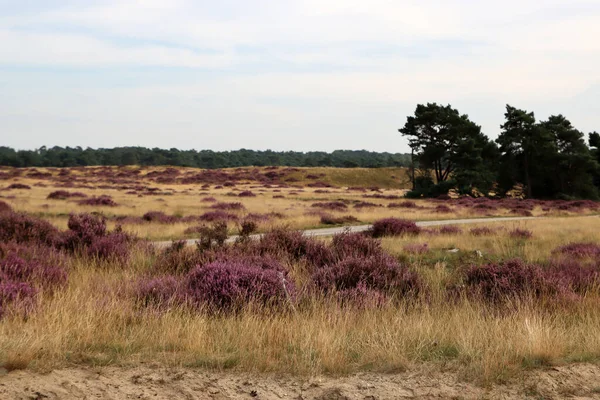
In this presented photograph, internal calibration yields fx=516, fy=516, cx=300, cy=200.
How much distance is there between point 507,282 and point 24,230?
10.5 meters

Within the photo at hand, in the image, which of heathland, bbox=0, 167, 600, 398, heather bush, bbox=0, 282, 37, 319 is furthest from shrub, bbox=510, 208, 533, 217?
heather bush, bbox=0, 282, 37, 319

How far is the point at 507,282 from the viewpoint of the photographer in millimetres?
8359

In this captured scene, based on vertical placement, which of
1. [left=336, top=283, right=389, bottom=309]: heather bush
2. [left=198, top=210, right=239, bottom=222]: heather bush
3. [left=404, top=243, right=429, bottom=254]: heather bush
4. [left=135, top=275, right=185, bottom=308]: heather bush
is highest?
[left=135, top=275, right=185, bottom=308]: heather bush

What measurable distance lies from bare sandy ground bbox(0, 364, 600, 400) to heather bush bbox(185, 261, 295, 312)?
2.06 meters

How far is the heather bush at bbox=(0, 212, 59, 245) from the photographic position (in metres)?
11.7

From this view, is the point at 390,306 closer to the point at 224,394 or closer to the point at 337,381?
the point at 337,381

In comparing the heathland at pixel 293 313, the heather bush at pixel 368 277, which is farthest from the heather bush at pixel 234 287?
the heather bush at pixel 368 277

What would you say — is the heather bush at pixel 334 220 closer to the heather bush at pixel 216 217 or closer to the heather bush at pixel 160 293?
the heather bush at pixel 216 217

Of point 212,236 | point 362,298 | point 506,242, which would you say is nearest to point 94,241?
point 212,236

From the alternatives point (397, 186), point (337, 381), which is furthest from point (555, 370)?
point (397, 186)

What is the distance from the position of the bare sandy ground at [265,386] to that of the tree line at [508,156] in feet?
165

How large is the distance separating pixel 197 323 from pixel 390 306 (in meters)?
2.76

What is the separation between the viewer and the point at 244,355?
5012 millimetres

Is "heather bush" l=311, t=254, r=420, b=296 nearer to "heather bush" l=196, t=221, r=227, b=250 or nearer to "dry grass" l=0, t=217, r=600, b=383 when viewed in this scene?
"dry grass" l=0, t=217, r=600, b=383
